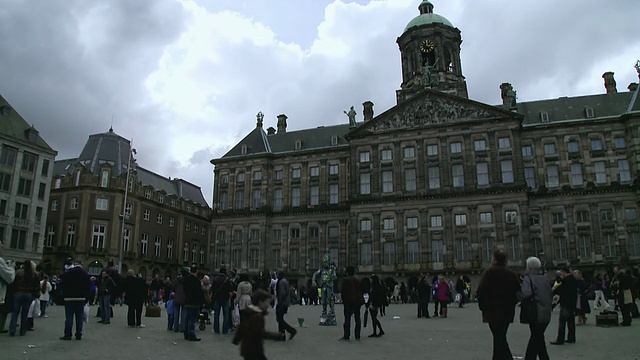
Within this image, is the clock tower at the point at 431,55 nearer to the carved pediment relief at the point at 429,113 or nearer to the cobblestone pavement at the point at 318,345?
the carved pediment relief at the point at 429,113

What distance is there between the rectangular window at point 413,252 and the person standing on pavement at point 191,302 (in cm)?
3797

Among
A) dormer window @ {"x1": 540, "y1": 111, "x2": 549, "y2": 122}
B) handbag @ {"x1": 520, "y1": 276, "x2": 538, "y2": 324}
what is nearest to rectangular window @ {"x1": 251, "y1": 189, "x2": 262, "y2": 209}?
dormer window @ {"x1": 540, "y1": 111, "x2": 549, "y2": 122}

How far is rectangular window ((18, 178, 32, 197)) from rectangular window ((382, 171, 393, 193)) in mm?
38326

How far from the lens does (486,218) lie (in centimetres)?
5025

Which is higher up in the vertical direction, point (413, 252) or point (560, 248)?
point (560, 248)

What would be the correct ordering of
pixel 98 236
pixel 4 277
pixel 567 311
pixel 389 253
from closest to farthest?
pixel 4 277
pixel 567 311
pixel 389 253
pixel 98 236

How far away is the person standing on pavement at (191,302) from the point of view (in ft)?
50.6

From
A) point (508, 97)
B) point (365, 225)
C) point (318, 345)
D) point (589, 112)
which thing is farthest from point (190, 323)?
point (589, 112)

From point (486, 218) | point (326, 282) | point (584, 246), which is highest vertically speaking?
point (486, 218)

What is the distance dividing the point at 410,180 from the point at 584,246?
18.1m

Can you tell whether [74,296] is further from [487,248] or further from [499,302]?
[487,248]

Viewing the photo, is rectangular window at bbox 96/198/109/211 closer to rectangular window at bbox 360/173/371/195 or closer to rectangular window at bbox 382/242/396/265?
rectangular window at bbox 360/173/371/195

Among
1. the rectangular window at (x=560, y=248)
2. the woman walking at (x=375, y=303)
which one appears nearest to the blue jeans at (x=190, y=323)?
the woman walking at (x=375, y=303)

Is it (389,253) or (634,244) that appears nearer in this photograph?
(634,244)
